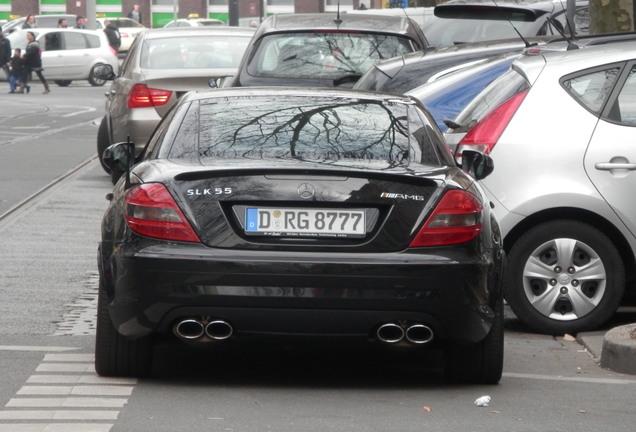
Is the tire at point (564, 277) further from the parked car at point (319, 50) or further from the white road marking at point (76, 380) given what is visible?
the parked car at point (319, 50)

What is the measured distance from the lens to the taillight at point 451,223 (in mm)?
6402

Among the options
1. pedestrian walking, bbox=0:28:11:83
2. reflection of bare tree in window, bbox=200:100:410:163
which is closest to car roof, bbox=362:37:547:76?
reflection of bare tree in window, bbox=200:100:410:163

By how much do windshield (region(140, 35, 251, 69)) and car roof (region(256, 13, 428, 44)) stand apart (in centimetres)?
185

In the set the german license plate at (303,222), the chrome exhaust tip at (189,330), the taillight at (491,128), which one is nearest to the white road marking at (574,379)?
the german license plate at (303,222)

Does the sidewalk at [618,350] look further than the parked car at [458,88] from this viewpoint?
No

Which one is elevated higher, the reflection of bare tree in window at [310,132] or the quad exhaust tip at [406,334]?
the reflection of bare tree in window at [310,132]

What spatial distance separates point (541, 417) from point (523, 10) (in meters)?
9.42

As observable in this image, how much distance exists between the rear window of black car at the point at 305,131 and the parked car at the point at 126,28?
5089 cm

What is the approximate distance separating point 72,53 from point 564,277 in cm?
3676

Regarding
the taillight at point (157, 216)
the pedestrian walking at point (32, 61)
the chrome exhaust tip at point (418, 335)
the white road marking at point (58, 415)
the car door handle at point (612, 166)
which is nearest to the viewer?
the white road marking at point (58, 415)

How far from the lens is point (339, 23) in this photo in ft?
45.1

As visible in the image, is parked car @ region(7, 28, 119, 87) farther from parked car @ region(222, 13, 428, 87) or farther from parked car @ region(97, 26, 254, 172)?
parked car @ region(222, 13, 428, 87)

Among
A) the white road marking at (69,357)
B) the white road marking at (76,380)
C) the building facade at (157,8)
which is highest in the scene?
the white road marking at (76,380)

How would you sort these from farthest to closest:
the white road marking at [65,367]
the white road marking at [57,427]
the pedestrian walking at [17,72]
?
the pedestrian walking at [17,72] < the white road marking at [65,367] < the white road marking at [57,427]
